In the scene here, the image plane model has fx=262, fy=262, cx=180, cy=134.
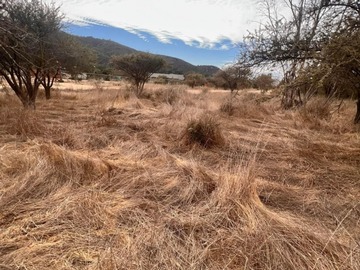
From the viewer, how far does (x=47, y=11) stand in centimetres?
898

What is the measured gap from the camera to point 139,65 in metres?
19.1

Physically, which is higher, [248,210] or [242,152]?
[248,210]


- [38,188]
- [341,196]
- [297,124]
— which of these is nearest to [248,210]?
[341,196]

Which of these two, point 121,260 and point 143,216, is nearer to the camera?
point 121,260

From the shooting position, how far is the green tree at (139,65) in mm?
19156

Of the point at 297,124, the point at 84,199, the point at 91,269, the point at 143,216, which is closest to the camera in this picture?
the point at 91,269

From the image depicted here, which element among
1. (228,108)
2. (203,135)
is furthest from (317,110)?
(203,135)

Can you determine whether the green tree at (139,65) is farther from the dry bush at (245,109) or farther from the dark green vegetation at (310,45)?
the dark green vegetation at (310,45)

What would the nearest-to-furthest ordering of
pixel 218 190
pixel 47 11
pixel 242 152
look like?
1. pixel 218 190
2. pixel 242 152
3. pixel 47 11

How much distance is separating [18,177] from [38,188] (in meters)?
0.31

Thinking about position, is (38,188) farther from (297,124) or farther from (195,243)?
(297,124)

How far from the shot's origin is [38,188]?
263 cm

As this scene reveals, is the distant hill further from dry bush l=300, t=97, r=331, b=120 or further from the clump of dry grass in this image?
dry bush l=300, t=97, r=331, b=120

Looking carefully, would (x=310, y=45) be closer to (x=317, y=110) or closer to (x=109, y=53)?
(x=317, y=110)
